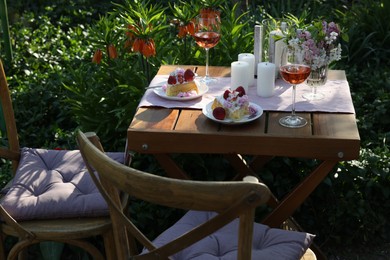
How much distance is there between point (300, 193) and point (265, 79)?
0.51 metres

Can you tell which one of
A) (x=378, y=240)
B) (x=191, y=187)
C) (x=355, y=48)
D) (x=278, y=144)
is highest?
(x=191, y=187)

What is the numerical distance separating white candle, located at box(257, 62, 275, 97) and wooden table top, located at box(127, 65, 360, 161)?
0.19 metres

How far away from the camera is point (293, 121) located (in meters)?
2.59

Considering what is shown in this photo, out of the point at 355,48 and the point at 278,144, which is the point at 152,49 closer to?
the point at 278,144

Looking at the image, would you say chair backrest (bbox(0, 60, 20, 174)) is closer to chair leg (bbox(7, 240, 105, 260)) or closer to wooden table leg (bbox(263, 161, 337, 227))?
chair leg (bbox(7, 240, 105, 260))

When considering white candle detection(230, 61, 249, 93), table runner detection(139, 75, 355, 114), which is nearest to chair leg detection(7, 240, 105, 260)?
table runner detection(139, 75, 355, 114)

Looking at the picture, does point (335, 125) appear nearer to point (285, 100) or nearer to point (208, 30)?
point (285, 100)

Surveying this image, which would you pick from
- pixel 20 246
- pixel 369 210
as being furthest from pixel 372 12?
pixel 20 246

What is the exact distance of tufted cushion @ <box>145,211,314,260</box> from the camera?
229 cm

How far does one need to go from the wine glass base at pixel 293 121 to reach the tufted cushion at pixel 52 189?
2.40 feet

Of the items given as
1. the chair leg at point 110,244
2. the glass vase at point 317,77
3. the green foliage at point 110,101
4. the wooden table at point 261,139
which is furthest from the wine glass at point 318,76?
the green foliage at point 110,101

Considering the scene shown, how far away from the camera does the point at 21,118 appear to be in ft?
A: 14.7

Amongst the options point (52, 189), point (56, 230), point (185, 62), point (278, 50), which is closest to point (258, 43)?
point (278, 50)

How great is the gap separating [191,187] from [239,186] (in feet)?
0.38
